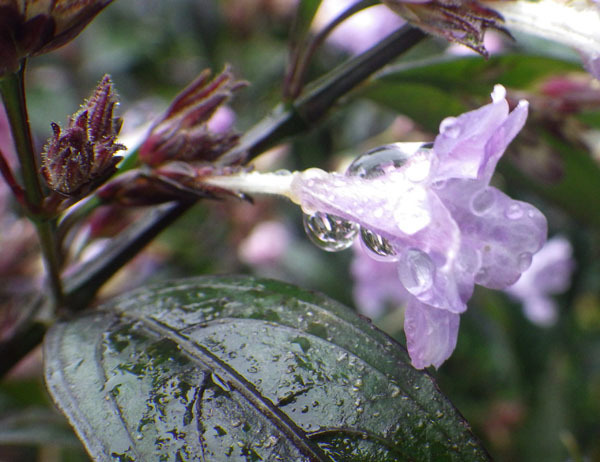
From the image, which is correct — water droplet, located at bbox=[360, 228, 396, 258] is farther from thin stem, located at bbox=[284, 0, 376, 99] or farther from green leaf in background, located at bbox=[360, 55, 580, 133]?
green leaf in background, located at bbox=[360, 55, 580, 133]

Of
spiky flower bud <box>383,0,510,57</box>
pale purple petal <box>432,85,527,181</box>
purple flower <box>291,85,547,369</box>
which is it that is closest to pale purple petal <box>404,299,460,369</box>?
purple flower <box>291,85,547,369</box>

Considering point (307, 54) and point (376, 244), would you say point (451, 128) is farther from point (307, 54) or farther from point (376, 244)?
point (307, 54)

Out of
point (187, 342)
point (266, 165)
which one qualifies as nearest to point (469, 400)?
point (266, 165)

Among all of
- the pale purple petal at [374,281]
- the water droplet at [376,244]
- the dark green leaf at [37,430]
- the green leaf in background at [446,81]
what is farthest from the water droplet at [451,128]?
the pale purple petal at [374,281]

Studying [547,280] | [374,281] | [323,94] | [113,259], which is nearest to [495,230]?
[323,94]

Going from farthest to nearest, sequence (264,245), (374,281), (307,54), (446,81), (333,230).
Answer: (264,245), (374,281), (446,81), (307,54), (333,230)
